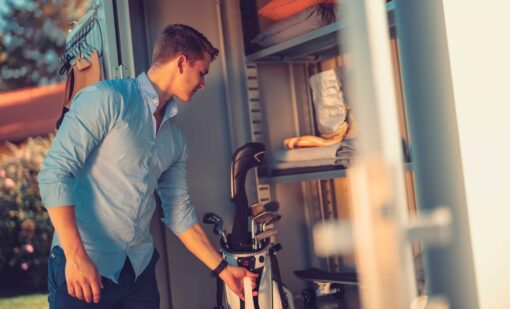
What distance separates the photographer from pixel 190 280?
A: 2.99 m

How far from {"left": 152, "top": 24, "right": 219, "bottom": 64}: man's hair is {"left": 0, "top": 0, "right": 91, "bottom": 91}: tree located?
9537mm

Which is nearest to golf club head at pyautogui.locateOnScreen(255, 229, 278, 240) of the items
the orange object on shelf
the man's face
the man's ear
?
the man's face

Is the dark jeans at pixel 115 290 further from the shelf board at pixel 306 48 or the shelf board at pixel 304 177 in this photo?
the shelf board at pixel 306 48

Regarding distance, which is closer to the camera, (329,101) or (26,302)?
(329,101)

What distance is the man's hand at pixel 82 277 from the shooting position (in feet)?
6.56

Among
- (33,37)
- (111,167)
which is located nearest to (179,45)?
(111,167)

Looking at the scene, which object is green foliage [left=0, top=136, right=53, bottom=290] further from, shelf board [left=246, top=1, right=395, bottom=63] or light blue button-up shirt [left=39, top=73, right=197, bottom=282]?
light blue button-up shirt [left=39, top=73, right=197, bottom=282]

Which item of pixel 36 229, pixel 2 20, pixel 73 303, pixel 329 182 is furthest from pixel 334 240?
pixel 2 20

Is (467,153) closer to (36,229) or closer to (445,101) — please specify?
(445,101)

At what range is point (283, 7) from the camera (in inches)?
124

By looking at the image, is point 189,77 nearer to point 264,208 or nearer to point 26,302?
point 264,208

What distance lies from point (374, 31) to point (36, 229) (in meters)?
6.37

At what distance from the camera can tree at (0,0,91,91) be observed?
11.5m

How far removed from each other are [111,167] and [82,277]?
1.36ft
